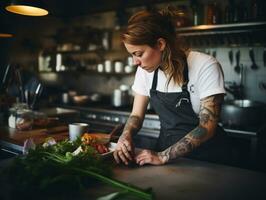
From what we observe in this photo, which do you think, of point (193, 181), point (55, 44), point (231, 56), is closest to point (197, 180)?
point (193, 181)

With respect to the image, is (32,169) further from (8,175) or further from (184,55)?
(184,55)

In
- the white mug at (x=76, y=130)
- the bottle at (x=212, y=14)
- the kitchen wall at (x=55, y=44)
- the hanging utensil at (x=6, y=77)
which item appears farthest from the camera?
the kitchen wall at (x=55, y=44)

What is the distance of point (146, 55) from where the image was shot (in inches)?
74.4

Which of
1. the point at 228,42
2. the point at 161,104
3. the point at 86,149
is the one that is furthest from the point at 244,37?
the point at 86,149

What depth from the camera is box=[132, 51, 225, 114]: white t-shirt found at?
6.02 feet


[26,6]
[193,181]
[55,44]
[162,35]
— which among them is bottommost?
[193,181]

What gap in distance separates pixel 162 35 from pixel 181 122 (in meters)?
0.59

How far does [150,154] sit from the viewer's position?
5.43 ft

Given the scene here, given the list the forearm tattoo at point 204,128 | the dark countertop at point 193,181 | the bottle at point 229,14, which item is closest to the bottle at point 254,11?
the bottle at point 229,14

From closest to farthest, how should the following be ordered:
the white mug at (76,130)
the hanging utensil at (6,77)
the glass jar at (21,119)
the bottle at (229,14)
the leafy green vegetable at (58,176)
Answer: the leafy green vegetable at (58,176)
the white mug at (76,130)
the glass jar at (21,119)
the hanging utensil at (6,77)
the bottle at (229,14)

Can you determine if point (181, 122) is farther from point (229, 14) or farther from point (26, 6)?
point (229, 14)

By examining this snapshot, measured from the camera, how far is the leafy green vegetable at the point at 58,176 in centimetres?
122

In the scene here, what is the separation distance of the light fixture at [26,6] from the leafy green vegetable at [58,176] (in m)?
1.09

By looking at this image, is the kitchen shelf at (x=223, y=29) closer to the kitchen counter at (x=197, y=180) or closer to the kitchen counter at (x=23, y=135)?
the kitchen counter at (x=23, y=135)
